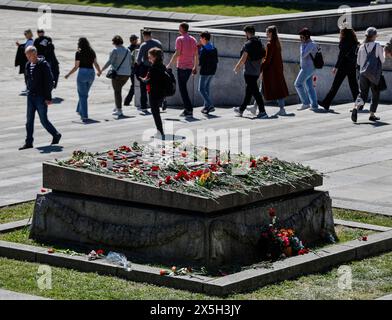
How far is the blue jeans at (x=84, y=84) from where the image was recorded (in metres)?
23.0

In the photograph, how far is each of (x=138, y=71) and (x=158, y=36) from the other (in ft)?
8.32

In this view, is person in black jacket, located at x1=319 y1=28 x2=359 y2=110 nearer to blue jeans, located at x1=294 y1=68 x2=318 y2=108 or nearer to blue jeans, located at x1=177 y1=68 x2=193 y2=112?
blue jeans, located at x1=294 y1=68 x2=318 y2=108

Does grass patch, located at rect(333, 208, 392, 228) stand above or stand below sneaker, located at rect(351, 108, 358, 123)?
below

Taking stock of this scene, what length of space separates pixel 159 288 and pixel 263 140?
860cm

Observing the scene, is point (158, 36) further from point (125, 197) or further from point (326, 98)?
point (125, 197)

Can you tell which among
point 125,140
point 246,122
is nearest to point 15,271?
point 125,140

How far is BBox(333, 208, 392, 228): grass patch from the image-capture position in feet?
44.9

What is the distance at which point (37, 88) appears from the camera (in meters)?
19.4

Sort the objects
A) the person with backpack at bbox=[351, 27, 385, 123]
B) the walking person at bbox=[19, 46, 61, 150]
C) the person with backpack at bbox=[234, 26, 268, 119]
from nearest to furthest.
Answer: the walking person at bbox=[19, 46, 61, 150]
the person with backpack at bbox=[351, 27, 385, 123]
the person with backpack at bbox=[234, 26, 268, 119]

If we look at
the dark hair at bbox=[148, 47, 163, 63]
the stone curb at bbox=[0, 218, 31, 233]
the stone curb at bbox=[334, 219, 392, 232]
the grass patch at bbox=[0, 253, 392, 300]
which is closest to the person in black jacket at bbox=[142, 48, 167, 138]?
the dark hair at bbox=[148, 47, 163, 63]

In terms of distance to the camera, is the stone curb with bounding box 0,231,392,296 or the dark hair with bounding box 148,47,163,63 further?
the dark hair with bounding box 148,47,163,63

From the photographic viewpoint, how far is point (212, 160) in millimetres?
13031

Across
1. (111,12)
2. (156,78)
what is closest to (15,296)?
(156,78)

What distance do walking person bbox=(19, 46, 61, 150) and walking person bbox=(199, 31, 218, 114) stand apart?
4.28 metres
